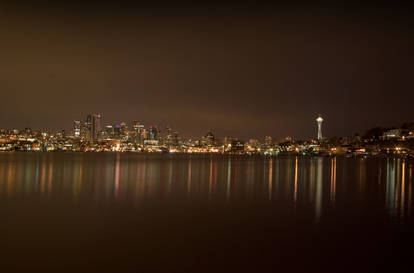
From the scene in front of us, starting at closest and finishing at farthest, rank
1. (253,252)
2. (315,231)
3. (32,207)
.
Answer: (253,252) < (315,231) < (32,207)

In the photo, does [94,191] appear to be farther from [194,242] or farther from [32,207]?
[194,242]

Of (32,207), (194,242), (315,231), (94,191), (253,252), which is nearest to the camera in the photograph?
(253,252)

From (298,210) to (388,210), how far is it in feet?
13.0

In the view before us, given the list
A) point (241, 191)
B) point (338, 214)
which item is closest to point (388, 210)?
point (338, 214)

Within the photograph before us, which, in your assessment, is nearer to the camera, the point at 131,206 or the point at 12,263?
the point at 12,263

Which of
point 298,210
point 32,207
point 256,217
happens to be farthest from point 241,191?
point 32,207

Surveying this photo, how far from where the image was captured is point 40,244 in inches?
398

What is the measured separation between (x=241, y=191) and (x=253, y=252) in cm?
1328

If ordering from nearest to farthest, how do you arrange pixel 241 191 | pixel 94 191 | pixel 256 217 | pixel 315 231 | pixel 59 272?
pixel 59 272 → pixel 315 231 → pixel 256 217 → pixel 94 191 → pixel 241 191

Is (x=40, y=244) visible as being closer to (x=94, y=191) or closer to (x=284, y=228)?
(x=284, y=228)

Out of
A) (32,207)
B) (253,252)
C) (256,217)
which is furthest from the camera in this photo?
(32,207)

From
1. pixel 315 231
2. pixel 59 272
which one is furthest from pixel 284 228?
pixel 59 272

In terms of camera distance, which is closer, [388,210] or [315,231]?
[315,231]

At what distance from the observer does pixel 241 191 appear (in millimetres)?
22859
